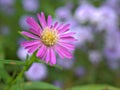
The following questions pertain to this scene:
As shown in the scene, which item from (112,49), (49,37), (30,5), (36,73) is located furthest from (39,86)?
(30,5)

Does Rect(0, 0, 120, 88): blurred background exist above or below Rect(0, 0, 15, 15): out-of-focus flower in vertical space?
below

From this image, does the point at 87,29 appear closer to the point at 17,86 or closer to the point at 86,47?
the point at 86,47

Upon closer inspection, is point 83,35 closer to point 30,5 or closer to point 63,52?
point 30,5

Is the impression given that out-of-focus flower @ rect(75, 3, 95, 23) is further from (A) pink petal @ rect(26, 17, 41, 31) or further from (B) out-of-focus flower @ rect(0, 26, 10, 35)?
(A) pink petal @ rect(26, 17, 41, 31)

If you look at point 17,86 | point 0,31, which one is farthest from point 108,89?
point 0,31

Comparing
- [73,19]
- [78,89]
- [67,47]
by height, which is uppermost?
[73,19]

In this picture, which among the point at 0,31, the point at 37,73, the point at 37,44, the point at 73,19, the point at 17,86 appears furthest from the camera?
the point at 0,31

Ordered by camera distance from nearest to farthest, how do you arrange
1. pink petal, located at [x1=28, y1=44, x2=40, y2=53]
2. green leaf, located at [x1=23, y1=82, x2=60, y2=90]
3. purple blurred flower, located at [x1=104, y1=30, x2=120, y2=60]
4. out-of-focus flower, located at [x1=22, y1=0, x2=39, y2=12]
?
Result: pink petal, located at [x1=28, y1=44, x2=40, y2=53] < green leaf, located at [x1=23, y1=82, x2=60, y2=90] < purple blurred flower, located at [x1=104, y1=30, x2=120, y2=60] < out-of-focus flower, located at [x1=22, y1=0, x2=39, y2=12]

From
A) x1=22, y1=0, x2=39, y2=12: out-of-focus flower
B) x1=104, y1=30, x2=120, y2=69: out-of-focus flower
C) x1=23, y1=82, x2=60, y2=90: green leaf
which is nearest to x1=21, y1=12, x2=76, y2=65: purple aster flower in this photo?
x1=23, y1=82, x2=60, y2=90: green leaf
